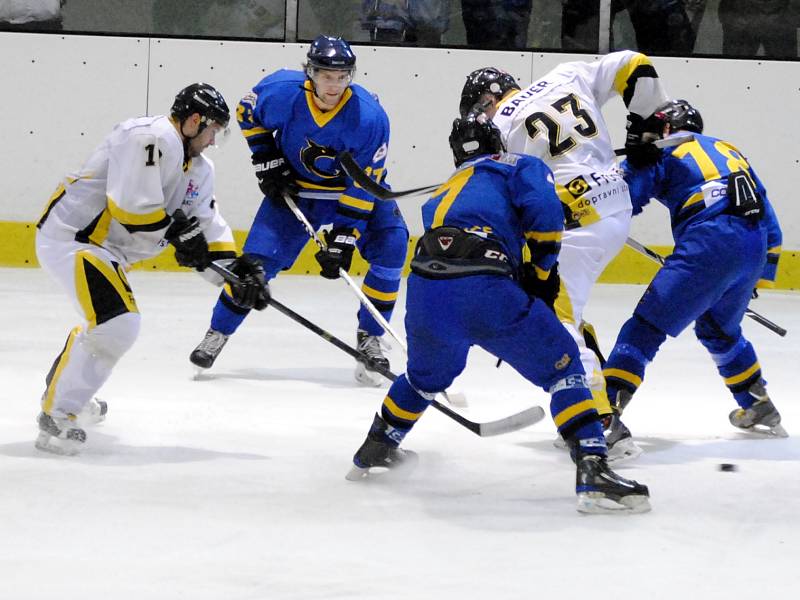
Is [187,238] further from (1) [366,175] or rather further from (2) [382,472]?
(2) [382,472]

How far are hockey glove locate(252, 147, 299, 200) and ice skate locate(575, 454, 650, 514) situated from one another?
2097 millimetres

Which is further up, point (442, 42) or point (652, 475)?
point (442, 42)

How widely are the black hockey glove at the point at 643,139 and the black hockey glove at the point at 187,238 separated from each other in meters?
1.27

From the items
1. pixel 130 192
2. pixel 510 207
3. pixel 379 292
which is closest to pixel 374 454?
pixel 510 207

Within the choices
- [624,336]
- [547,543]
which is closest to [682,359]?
[624,336]

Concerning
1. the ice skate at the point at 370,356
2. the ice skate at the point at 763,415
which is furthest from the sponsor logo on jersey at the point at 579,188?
the ice skate at the point at 370,356

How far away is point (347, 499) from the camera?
3.01 meters

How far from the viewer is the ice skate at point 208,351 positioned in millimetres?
4555

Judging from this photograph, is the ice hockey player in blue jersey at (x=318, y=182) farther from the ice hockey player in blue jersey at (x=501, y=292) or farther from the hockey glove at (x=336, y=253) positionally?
the ice hockey player in blue jersey at (x=501, y=292)

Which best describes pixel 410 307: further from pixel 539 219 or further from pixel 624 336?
pixel 624 336

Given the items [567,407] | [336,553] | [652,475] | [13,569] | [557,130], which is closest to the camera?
[13,569]

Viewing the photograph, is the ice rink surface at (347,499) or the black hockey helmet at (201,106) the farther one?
the black hockey helmet at (201,106)

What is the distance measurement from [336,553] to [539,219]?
3.03 ft

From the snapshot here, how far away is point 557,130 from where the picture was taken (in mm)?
3693
